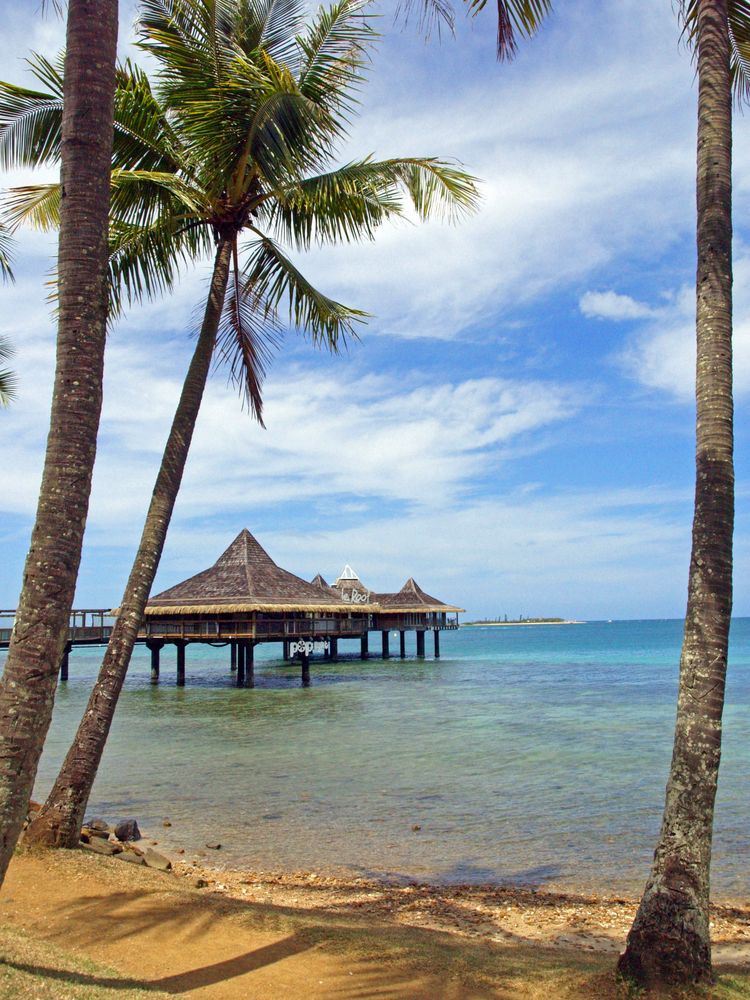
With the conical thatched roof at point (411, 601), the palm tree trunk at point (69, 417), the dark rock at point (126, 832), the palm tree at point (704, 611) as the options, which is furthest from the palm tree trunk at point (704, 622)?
the conical thatched roof at point (411, 601)

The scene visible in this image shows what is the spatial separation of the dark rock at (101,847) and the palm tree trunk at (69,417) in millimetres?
4177

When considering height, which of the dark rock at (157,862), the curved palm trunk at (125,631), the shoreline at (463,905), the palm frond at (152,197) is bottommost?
the shoreline at (463,905)

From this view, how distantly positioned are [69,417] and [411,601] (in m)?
49.4

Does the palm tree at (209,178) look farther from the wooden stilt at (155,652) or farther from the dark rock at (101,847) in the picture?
the wooden stilt at (155,652)

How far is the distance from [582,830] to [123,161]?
9.60m

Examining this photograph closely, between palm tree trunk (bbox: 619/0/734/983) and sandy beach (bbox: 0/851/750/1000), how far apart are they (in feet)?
1.11

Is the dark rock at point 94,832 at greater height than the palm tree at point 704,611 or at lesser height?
lesser

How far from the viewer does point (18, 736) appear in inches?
165

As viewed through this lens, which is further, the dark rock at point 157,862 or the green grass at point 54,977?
the dark rock at point 157,862

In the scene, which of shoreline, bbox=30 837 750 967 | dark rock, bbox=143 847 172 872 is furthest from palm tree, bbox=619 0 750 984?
dark rock, bbox=143 847 172 872

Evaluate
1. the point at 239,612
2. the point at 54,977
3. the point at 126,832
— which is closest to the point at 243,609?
the point at 239,612

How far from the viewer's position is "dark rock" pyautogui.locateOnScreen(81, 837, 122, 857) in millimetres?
7991

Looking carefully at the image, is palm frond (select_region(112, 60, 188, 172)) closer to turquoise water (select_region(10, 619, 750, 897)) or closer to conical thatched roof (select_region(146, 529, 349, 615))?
turquoise water (select_region(10, 619, 750, 897))

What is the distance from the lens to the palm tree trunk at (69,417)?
4.21 meters
